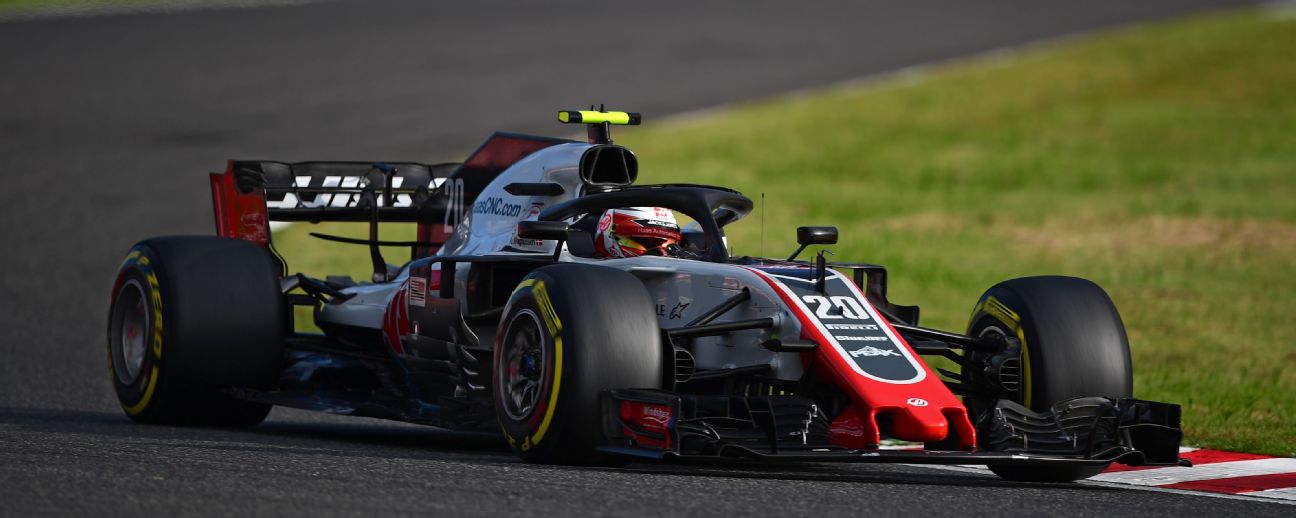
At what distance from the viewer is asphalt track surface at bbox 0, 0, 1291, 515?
7.00m

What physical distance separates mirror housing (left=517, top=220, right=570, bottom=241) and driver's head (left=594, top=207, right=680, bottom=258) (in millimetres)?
380

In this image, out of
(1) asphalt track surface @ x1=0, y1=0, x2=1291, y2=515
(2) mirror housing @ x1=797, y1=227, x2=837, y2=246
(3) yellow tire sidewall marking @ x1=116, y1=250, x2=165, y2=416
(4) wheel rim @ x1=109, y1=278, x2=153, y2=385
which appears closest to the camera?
(1) asphalt track surface @ x1=0, y1=0, x2=1291, y2=515

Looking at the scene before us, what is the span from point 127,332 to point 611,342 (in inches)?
163

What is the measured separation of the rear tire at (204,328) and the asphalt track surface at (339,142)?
0.26 m

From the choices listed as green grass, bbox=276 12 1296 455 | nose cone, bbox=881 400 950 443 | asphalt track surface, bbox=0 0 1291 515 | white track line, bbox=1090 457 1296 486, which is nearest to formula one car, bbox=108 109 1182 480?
nose cone, bbox=881 400 950 443

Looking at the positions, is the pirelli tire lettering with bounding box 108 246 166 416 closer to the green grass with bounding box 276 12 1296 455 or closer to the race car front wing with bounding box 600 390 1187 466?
the race car front wing with bounding box 600 390 1187 466

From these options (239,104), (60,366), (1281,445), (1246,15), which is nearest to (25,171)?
(239,104)

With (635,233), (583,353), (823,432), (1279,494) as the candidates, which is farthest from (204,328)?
(1279,494)

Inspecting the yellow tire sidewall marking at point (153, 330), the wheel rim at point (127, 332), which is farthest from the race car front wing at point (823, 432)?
the wheel rim at point (127, 332)

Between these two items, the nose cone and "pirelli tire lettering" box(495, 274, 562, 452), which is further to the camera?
"pirelli tire lettering" box(495, 274, 562, 452)

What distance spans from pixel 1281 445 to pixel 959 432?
2852 mm

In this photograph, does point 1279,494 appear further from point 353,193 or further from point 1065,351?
point 353,193

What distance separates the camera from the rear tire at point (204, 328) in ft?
32.9

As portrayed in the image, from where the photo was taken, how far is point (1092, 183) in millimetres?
24922
